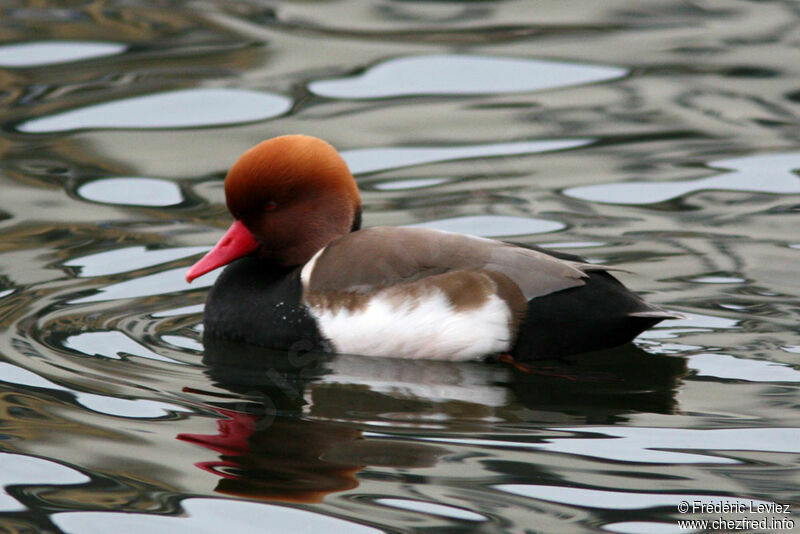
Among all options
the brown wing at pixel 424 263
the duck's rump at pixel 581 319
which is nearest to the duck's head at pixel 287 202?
the brown wing at pixel 424 263

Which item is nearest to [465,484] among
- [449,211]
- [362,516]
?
[362,516]

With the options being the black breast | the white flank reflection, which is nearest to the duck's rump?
the black breast

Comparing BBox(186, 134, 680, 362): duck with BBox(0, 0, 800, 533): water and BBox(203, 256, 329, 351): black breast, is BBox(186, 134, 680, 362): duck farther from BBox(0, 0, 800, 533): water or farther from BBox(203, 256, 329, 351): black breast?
BBox(0, 0, 800, 533): water

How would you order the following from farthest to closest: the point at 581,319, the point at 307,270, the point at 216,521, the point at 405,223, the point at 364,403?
the point at 405,223
the point at 307,270
the point at 581,319
the point at 364,403
the point at 216,521

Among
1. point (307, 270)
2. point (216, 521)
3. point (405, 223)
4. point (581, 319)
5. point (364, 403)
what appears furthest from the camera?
point (405, 223)

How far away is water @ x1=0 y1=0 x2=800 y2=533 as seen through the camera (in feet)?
12.8

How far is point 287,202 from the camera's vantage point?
16.9 ft

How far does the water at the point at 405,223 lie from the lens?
3.91 m

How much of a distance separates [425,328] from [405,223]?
5.71 feet

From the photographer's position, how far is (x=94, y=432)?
4324 mm

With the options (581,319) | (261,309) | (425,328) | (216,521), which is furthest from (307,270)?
(216,521)

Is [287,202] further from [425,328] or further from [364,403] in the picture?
[364,403]

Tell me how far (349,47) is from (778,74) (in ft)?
9.42

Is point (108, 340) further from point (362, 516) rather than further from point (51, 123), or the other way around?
point (51, 123)
